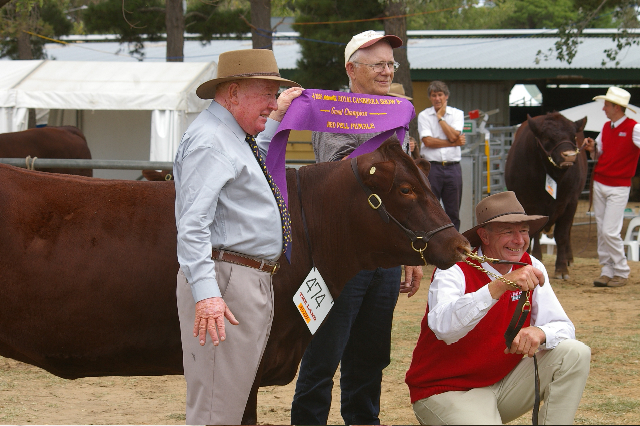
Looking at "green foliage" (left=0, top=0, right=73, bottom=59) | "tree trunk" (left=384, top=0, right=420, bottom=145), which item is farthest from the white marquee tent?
"tree trunk" (left=384, top=0, right=420, bottom=145)

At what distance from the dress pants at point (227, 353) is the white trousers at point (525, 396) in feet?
3.25

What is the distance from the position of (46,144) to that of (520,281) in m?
8.30

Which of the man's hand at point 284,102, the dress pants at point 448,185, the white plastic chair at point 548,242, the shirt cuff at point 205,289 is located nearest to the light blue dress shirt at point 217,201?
the shirt cuff at point 205,289

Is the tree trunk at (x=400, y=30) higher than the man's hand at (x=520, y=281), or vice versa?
the tree trunk at (x=400, y=30)

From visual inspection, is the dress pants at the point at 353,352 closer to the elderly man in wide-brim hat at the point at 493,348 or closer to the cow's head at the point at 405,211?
the elderly man in wide-brim hat at the point at 493,348

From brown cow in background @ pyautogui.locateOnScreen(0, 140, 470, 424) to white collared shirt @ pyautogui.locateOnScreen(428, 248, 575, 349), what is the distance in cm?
18

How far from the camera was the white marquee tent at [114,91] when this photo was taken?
12.4m

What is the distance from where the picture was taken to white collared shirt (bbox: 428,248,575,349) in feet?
10.3

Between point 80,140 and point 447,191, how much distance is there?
5.14 metres

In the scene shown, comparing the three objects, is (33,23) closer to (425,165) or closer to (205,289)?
(425,165)

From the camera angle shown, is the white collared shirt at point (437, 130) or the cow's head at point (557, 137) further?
the white collared shirt at point (437, 130)

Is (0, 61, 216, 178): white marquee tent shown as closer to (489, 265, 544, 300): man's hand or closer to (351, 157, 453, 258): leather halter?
(351, 157, 453, 258): leather halter

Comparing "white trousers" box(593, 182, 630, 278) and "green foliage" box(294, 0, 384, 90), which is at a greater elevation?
"green foliage" box(294, 0, 384, 90)

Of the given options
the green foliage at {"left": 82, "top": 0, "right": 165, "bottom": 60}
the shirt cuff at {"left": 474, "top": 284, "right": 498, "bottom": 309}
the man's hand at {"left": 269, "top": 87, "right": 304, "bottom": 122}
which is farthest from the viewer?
the green foliage at {"left": 82, "top": 0, "right": 165, "bottom": 60}
